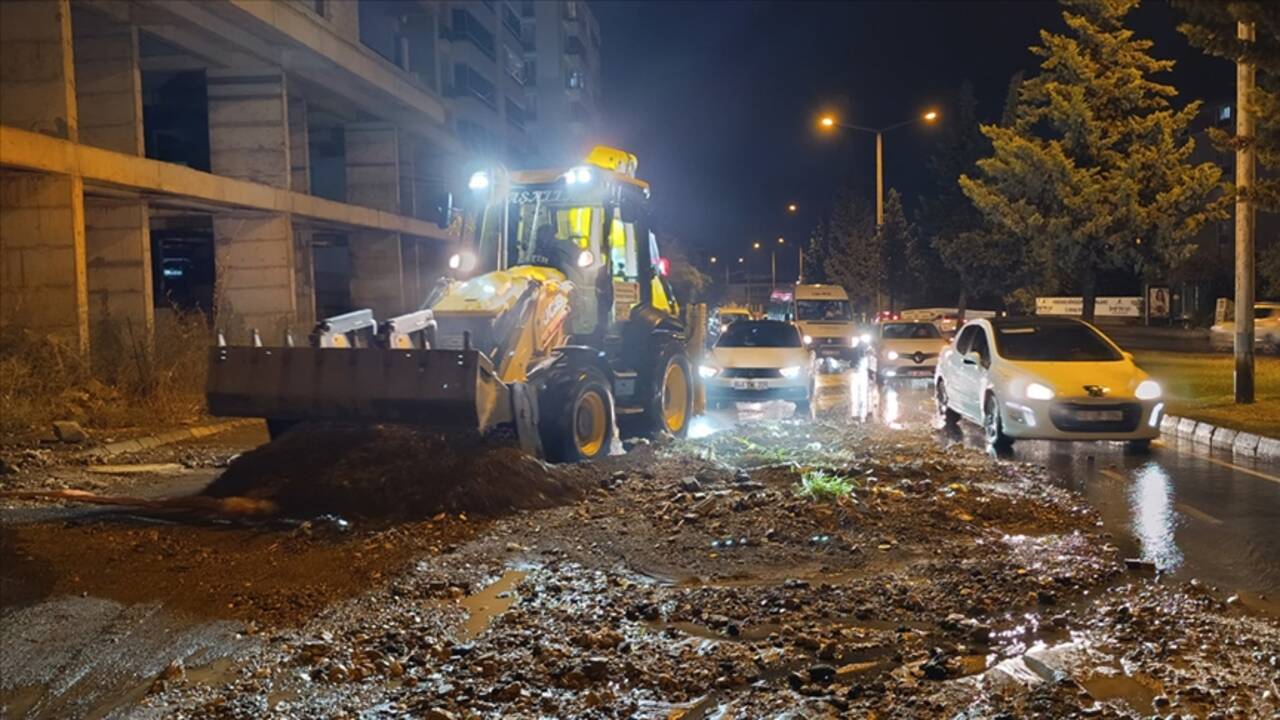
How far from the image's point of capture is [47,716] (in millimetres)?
5293

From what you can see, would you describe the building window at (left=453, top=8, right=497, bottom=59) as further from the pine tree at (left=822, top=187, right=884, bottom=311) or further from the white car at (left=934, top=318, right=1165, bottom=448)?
the white car at (left=934, top=318, right=1165, bottom=448)

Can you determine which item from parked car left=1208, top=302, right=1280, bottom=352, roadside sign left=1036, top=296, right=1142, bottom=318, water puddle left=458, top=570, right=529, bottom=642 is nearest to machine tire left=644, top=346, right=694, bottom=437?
water puddle left=458, top=570, right=529, bottom=642

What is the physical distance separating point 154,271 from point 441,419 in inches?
1137

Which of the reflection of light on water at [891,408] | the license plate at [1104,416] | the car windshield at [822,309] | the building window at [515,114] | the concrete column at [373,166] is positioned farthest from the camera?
the building window at [515,114]

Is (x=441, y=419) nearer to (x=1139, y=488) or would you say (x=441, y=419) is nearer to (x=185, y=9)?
(x=1139, y=488)

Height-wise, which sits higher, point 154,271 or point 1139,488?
point 154,271

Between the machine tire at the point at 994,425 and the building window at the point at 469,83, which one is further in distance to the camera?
the building window at the point at 469,83

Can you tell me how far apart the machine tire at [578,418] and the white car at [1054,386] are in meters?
4.96

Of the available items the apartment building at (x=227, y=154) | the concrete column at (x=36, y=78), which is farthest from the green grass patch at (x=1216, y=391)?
the concrete column at (x=36, y=78)

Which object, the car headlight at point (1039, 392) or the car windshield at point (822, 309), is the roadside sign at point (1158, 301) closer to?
the car windshield at point (822, 309)

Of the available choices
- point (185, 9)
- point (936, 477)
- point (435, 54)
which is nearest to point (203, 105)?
point (185, 9)

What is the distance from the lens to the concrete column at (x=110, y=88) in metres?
23.6

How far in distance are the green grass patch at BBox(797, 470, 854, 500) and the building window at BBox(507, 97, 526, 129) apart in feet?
157

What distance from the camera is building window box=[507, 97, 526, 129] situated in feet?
185
